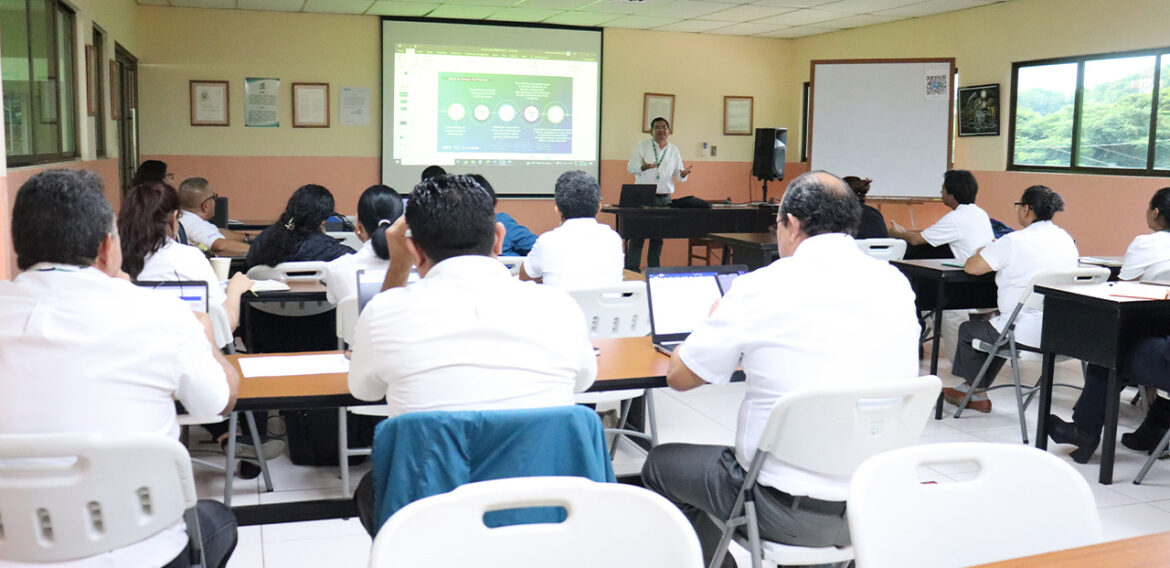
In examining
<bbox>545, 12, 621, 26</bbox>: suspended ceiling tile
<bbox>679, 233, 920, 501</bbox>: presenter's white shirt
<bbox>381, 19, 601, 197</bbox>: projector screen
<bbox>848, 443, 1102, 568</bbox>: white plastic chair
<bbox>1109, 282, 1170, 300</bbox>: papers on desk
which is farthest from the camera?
<bbox>381, 19, 601, 197</bbox>: projector screen

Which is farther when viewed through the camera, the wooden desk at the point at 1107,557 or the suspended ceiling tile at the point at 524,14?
the suspended ceiling tile at the point at 524,14

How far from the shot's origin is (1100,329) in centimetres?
397

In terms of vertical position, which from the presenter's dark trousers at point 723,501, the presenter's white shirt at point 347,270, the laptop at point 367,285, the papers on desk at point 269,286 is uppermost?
the laptop at point 367,285

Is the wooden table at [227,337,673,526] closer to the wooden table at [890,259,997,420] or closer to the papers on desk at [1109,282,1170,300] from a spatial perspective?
the papers on desk at [1109,282,1170,300]

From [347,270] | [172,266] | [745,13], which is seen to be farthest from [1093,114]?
[172,266]

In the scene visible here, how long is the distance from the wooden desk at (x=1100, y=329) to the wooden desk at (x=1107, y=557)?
2.77 metres

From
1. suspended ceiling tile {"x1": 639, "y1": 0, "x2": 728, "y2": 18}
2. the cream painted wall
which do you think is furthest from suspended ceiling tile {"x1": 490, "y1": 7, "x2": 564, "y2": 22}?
the cream painted wall

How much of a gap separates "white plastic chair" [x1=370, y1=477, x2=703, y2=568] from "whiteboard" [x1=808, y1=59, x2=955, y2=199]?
27.8 feet

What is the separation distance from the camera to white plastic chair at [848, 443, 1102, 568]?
148 cm

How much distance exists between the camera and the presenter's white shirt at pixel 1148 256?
16.1 ft

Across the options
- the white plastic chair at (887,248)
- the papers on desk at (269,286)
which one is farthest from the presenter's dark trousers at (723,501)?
the white plastic chair at (887,248)

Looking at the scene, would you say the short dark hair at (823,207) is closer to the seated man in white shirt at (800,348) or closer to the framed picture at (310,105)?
the seated man in white shirt at (800,348)

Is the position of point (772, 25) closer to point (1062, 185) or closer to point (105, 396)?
point (1062, 185)

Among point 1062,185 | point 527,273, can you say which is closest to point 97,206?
point 527,273
